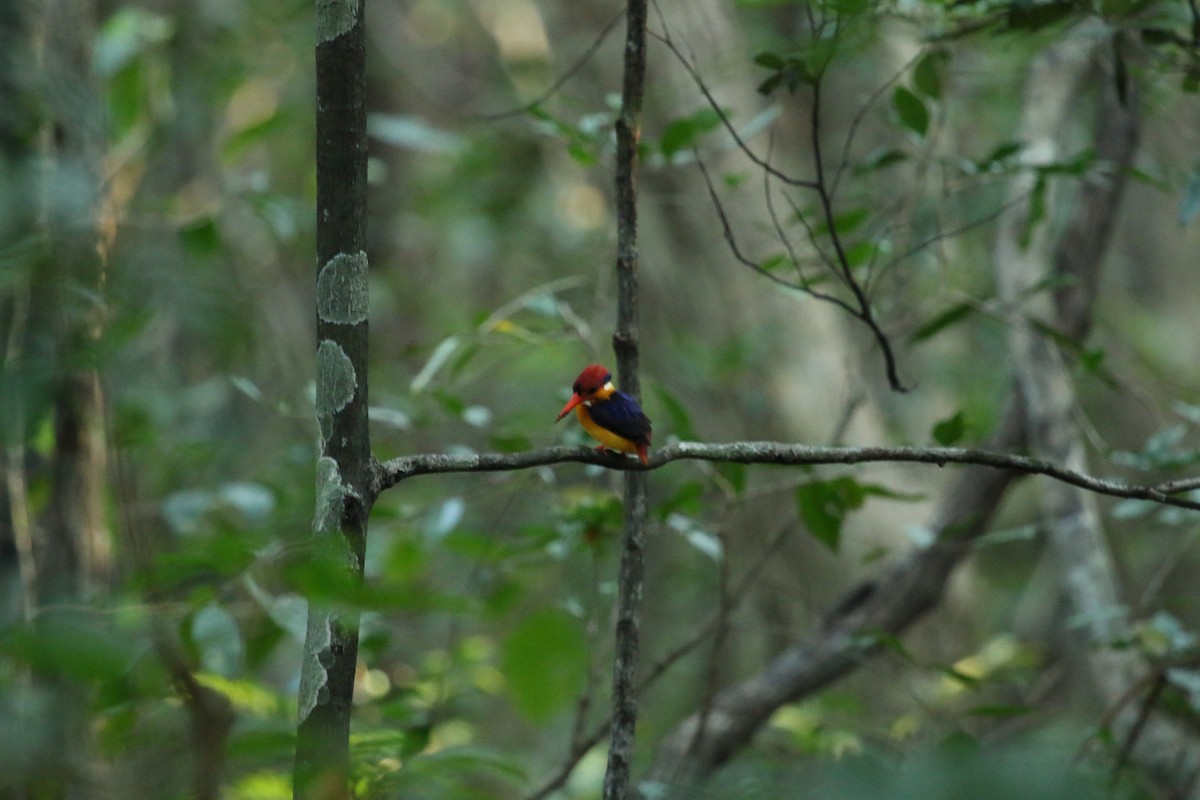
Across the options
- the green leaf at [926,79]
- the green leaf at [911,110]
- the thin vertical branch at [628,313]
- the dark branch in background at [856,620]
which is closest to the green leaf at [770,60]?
the thin vertical branch at [628,313]

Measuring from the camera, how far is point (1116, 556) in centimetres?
489

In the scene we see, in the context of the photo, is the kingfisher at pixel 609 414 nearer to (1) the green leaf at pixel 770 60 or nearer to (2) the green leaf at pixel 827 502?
(1) the green leaf at pixel 770 60

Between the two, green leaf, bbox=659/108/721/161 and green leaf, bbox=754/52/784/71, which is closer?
green leaf, bbox=754/52/784/71

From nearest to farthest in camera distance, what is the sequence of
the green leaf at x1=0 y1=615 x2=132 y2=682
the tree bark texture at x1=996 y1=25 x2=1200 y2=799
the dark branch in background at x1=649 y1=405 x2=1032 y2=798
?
the green leaf at x1=0 y1=615 x2=132 y2=682, the tree bark texture at x1=996 y1=25 x2=1200 y2=799, the dark branch in background at x1=649 y1=405 x2=1032 y2=798

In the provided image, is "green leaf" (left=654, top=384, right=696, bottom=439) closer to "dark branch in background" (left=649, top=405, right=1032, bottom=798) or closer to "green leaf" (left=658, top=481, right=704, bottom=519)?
"green leaf" (left=658, top=481, right=704, bottom=519)

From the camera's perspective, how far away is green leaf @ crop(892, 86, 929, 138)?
7.59 feet

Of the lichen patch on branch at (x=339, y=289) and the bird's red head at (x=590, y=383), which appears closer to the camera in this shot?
the lichen patch on branch at (x=339, y=289)

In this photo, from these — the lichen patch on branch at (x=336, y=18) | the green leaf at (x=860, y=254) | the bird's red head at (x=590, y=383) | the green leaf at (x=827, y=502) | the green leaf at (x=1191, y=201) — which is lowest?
the green leaf at (x=827, y=502)

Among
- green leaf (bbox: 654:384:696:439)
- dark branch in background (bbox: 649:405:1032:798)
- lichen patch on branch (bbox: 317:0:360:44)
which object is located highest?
lichen patch on branch (bbox: 317:0:360:44)

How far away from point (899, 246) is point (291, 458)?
1.91 m

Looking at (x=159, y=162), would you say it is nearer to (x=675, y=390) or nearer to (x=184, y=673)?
(x=675, y=390)

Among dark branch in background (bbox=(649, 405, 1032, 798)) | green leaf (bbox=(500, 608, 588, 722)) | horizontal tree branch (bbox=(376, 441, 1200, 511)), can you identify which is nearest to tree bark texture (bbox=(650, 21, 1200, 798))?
dark branch in background (bbox=(649, 405, 1032, 798))

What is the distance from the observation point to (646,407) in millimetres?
4590

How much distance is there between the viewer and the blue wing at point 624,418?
6.12 feet
